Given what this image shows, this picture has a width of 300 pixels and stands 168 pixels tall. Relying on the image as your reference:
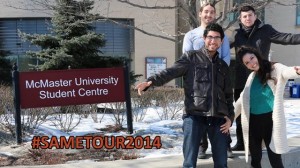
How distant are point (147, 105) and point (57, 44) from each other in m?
7.31

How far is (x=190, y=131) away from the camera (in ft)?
11.6

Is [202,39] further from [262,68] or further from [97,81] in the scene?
[97,81]

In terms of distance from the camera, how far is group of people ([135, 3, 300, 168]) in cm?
352

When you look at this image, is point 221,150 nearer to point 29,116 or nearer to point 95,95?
point 95,95

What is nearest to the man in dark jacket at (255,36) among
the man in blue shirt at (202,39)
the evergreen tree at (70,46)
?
the man in blue shirt at (202,39)

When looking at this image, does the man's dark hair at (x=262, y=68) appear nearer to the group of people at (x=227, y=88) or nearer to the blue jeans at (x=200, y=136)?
the group of people at (x=227, y=88)

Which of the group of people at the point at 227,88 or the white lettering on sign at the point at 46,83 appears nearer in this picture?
the group of people at the point at 227,88

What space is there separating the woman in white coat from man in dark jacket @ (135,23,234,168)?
20.1 inches

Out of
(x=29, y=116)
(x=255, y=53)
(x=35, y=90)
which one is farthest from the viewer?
(x=29, y=116)

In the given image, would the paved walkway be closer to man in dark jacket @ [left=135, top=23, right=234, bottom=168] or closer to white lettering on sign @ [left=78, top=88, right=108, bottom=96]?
man in dark jacket @ [left=135, top=23, right=234, bottom=168]

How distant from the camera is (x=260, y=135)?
410 centimetres

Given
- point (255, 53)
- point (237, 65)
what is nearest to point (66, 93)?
point (237, 65)

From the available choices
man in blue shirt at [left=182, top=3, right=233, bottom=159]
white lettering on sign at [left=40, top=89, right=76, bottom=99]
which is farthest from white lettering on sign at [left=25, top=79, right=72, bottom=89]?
man in blue shirt at [left=182, top=3, right=233, bottom=159]

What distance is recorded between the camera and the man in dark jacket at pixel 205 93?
3494 millimetres
